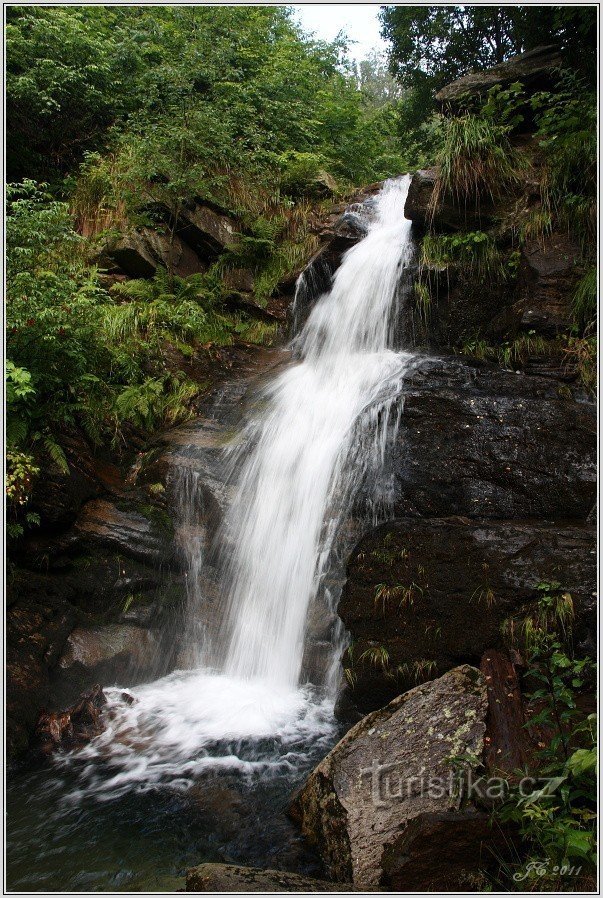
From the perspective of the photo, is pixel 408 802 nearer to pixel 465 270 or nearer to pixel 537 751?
pixel 537 751

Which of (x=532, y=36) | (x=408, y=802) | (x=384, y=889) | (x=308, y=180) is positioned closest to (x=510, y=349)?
(x=408, y=802)

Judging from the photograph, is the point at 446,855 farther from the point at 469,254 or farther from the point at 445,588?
the point at 469,254

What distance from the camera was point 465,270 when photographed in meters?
7.57

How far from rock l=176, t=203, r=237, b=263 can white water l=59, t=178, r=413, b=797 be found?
12.1 ft

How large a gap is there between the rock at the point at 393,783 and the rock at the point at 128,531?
318 centimetres

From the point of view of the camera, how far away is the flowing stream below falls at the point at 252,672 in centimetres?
342

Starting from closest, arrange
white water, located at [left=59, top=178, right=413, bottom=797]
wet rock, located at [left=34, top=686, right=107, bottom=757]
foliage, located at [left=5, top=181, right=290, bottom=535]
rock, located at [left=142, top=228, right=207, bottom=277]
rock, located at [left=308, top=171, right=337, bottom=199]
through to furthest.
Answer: white water, located at [left=59, top=178, right=413, bottom=797] < wet rock, located at [left=34, top=686, right=107, bottom=757] < foliage, located at [left=5, top=181, right=290, bottom=535] < rock, located at [left=142, top=228, right=207, bottom=277] < rock, located at [left=308, top=171, right=337, bottom=199]

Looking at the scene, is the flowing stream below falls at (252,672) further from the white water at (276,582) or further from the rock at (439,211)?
the rock at (439,211)

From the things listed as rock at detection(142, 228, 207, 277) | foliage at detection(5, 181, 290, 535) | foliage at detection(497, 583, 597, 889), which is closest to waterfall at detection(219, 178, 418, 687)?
foliage at detection(5, 181, 290, 535)

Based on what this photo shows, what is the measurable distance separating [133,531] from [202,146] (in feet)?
23.4

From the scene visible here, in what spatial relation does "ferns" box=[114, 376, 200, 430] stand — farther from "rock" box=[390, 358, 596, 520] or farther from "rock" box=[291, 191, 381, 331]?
"rock" box=[390, 358, 596, 520]

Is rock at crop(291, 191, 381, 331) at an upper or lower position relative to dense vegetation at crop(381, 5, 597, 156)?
lower

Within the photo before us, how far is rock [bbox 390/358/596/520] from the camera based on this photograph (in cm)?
483

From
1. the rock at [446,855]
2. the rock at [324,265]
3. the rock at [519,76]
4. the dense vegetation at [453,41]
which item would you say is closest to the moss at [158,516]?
the rock at [446,855]
